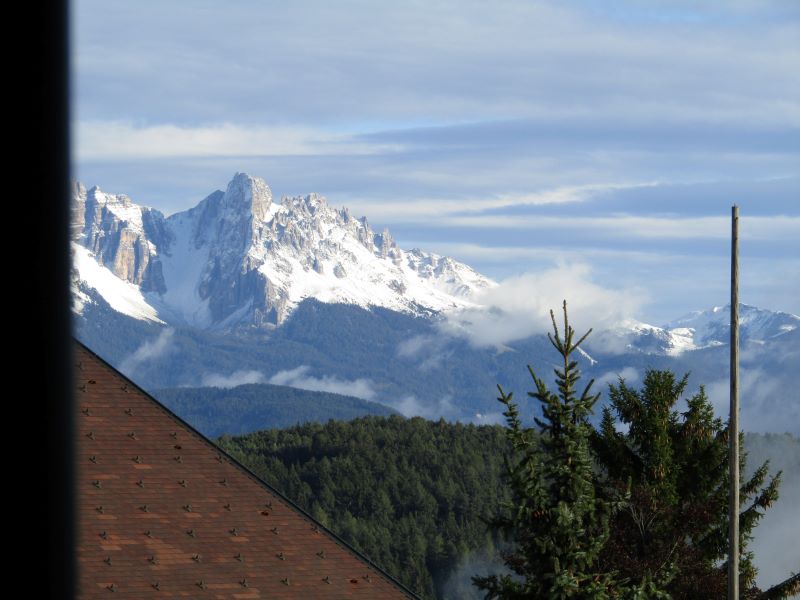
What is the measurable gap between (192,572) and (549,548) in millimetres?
5773

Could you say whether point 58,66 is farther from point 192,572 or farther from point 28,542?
point 192,572

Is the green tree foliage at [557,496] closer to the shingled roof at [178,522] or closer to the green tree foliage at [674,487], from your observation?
the shingled roof at [178,522]

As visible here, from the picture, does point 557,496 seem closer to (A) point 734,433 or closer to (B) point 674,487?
(A) point 734,433

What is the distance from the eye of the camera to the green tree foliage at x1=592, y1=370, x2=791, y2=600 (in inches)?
1575

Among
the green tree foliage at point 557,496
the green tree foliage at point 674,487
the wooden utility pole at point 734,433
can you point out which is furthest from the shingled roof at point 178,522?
the green tree foliage at point 674,487

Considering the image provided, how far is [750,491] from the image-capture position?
156 ft

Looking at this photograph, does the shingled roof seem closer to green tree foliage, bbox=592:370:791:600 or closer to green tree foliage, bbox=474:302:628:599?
green tree foliage, bbox=474:302:628:599

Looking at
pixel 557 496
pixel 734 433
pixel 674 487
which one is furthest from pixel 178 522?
pixel 674 487

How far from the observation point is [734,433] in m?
25.0

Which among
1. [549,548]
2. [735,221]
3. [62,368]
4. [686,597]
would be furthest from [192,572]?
[686,597]

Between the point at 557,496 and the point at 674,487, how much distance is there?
1001 inches

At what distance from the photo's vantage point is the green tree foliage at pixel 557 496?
21078mm

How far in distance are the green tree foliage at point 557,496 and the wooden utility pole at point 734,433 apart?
337 centimetres

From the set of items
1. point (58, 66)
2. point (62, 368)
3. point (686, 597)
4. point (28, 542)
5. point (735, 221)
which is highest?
point (735, 221)
